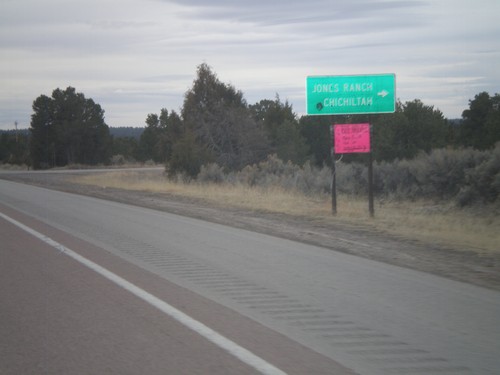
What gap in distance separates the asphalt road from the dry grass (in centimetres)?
373

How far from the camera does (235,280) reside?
9.95m

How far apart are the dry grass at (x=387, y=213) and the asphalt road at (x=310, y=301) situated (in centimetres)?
373

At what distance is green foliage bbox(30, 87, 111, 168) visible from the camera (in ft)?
281

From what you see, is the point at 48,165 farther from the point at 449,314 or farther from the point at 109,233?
the point at 449,314

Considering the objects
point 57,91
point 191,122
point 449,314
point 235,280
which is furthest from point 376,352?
point 57,91

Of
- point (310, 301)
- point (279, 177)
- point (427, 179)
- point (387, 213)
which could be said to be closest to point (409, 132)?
point (279, 177)

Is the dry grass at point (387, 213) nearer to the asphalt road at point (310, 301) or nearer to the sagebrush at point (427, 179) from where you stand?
the sagebrush at point (427, 179)

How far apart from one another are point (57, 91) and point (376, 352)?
86.2 m

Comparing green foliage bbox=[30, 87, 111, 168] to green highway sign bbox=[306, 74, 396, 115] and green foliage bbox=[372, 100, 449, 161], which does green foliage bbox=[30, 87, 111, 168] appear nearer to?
green foliage bbox=[372, 100, 449, 161]

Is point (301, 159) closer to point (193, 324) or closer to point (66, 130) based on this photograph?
point (66, 130)

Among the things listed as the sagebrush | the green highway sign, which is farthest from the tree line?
the green highway sign

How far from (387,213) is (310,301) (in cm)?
1391

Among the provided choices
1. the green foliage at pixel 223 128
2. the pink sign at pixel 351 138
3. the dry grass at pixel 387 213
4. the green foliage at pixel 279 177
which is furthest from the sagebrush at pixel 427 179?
the green foliage at pixel 223 128

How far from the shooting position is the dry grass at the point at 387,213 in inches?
605
